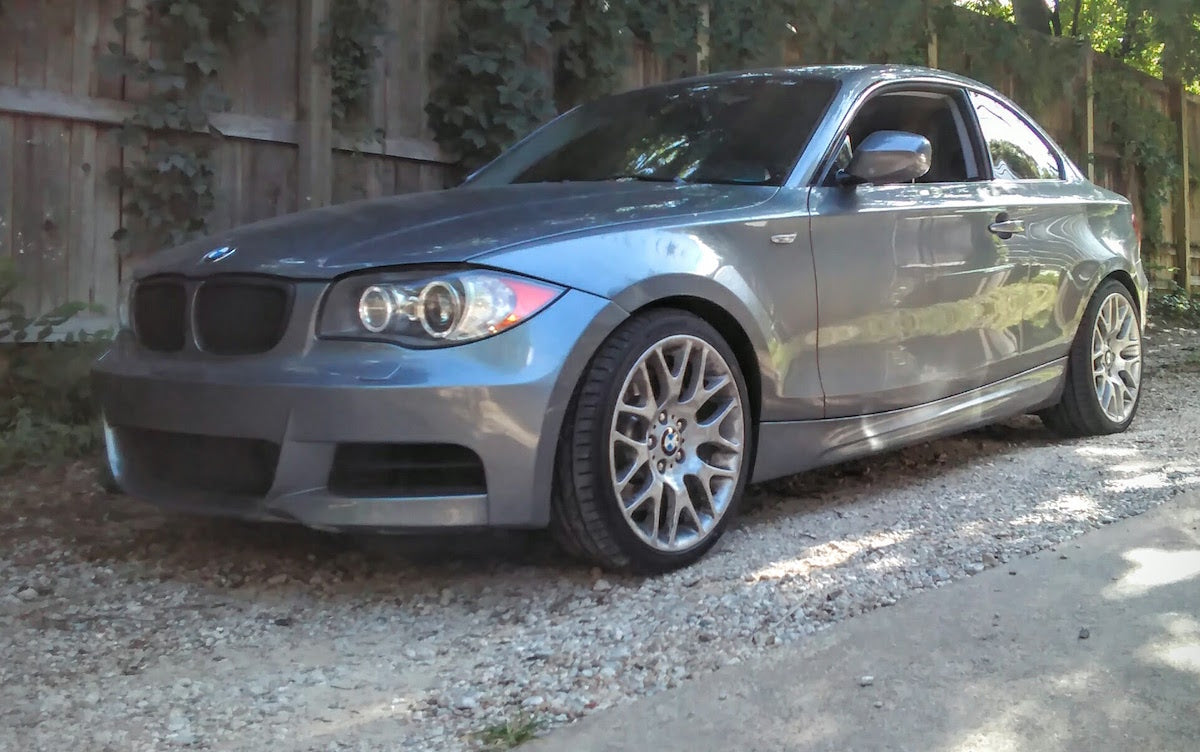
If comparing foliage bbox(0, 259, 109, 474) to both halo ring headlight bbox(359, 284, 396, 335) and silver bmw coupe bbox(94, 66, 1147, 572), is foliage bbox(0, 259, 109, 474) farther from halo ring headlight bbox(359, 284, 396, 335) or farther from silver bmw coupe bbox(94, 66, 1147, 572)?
halo ring headlight bbox(359, 284, 396, 335)

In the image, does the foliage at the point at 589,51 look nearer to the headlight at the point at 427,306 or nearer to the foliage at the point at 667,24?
the foliage at the point at 667,24

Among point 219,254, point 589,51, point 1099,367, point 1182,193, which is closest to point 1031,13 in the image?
point 1182,193

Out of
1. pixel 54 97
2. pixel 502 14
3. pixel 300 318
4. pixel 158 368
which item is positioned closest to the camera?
pixel 300 318

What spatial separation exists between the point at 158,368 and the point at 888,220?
2496 millimetres

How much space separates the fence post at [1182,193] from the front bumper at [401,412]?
480 inches

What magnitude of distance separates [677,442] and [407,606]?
0.91 metres

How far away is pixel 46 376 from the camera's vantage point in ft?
16.0

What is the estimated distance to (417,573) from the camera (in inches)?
139

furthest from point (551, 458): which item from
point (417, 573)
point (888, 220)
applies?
point (888, 220)

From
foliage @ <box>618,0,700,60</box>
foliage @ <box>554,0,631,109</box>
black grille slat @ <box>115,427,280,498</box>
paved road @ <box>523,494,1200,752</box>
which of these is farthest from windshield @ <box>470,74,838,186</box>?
foliage @ <box>618,0,700,60</box>

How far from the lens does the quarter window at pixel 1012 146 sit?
5078 millimetres

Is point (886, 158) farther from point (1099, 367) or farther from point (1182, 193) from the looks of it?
point (1182, 193)

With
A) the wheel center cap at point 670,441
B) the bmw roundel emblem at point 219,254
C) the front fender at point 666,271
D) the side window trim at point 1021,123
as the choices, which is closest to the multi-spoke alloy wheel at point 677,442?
the wheel center cap at point 670,441

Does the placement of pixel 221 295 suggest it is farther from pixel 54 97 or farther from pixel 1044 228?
pixel 1044 228
